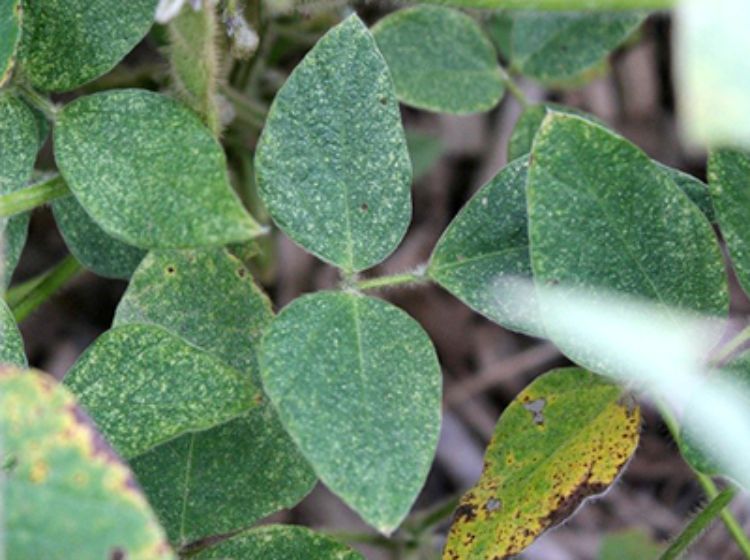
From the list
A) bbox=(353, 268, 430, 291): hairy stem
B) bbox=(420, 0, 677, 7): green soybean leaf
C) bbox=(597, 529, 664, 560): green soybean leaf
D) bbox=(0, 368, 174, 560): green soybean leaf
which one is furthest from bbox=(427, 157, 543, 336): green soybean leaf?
bbox=(597, 529, 664, 560): green soybean leaf

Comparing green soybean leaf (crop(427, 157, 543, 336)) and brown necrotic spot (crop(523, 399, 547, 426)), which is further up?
green soybean leaf (crop(427, 157, 543, 336))

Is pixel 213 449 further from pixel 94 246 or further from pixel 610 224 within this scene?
pixel 610 224

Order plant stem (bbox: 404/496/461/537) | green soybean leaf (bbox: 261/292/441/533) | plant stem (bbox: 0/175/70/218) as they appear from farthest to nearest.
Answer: plant stem (bbox: 404/496/461/537) → plant stem (bbox: 0/175/70/218) → green soybean leaf (bbox: 261/292/441/533)

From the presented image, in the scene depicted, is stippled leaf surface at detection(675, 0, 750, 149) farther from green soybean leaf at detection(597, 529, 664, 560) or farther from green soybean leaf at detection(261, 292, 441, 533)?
green soybean leaf at detection(597, 529, 664, 560)

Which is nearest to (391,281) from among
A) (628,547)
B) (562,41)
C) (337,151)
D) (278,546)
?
(337,151)

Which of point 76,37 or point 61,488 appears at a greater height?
point 76,37

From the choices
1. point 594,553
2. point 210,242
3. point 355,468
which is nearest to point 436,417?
point 355,468

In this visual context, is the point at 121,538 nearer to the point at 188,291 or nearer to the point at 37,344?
the point at 188,291
